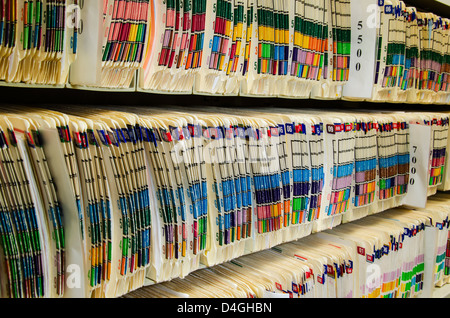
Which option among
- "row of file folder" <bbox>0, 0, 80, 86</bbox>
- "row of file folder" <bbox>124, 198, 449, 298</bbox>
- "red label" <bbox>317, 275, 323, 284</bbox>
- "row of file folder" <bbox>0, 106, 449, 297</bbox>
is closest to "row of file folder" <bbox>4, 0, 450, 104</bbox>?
"row of file folder" <bbox>0, 0, 80, 86</bbox>

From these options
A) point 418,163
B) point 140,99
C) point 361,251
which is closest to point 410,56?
point 418,163

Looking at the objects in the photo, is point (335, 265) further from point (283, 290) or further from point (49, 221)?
point (49, 221)

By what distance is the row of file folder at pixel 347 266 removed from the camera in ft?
4.95

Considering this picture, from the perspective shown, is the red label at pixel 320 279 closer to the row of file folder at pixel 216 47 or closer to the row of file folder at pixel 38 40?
the row of file folder at pixel 216 47

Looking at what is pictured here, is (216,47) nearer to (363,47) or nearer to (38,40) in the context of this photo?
(38,40)

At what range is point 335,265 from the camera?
5.95 ft

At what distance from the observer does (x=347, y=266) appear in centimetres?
187

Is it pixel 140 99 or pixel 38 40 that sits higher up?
pixel 38 40

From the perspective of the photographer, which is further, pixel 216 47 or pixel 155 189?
pixel 216 47

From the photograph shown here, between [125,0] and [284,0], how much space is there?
0.68 metres

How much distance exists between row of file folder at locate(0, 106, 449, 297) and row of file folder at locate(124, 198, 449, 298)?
14cm

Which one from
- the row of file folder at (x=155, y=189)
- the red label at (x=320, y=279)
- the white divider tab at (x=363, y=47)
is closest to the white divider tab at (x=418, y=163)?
the row of file folder at (x=155, y=189)

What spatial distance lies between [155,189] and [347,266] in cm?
107
